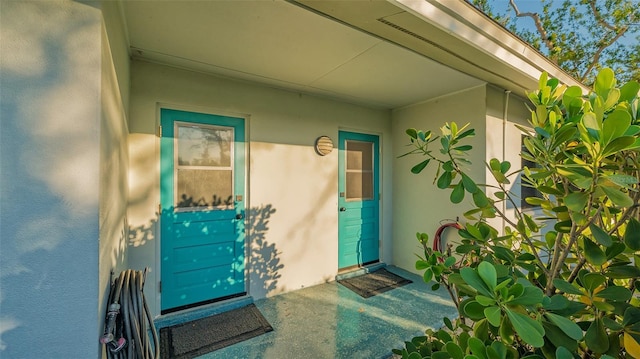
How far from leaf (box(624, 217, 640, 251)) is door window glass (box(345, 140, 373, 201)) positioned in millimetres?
3037

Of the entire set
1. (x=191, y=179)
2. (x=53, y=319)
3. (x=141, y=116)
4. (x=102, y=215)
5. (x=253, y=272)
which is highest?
(x=141, y=116)

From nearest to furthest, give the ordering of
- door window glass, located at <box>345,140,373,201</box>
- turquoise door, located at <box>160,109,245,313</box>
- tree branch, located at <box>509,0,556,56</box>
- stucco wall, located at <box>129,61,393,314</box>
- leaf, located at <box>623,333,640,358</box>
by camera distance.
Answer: leaf, located at <box>623,333,640,358</box> → stucco wall, located at <box>129,61,393,314</box> → turquoise door, located at <box>160,109,245,313</box> → door window glass, located at <box>345,140,373,201</box> → tree branch, located at <box>509,0,556,56</box>

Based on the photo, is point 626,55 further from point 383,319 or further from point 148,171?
point 148,171

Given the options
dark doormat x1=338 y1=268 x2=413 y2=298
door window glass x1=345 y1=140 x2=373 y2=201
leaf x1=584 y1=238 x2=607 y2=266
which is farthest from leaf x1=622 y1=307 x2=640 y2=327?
door window glass x1=345 y1=140 x2=373 y2=201

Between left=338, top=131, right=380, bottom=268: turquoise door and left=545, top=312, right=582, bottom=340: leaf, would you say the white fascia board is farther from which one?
left=338, top=131, right=380, bottom=268: turquoise door

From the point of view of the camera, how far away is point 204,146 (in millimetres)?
2652

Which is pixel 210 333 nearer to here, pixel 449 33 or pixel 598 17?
pixel 449 33

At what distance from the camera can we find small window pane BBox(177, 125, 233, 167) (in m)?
2.55

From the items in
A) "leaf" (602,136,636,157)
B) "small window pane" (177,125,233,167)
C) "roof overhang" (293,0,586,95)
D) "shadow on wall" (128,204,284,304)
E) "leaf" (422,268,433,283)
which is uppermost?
"roof overhang" (293,0,586,95)

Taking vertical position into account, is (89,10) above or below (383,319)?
above

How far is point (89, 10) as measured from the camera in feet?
3.26

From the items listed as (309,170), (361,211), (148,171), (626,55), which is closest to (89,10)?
(148,171)

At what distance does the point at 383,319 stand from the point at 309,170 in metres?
1.89

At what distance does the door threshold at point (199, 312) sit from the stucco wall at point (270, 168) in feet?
0.39
